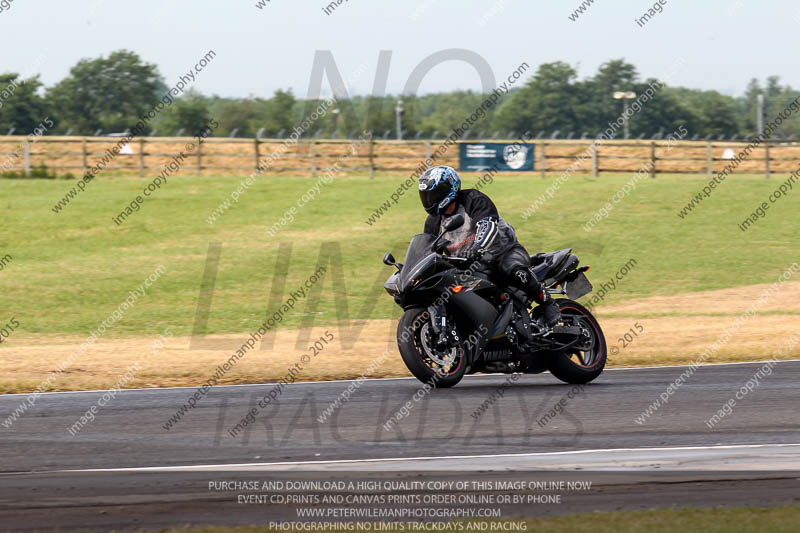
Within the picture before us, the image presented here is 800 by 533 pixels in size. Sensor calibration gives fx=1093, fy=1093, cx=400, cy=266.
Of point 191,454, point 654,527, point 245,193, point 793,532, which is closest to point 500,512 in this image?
point 654,527

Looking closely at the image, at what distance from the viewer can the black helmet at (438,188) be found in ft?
34.5

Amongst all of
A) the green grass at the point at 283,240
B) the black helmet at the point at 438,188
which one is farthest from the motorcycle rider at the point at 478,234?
the green grass at the point at 283,240

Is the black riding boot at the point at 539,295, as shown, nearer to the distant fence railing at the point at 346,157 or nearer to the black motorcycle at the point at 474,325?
the black motorcycle at the point at 474,325

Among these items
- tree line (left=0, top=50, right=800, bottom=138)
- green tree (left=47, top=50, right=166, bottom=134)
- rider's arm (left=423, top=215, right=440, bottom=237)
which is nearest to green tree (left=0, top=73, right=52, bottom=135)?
tree line (left=0, top=50, right=800, bottom=138)

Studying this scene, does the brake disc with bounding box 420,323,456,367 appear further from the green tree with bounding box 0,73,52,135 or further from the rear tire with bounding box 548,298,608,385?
the green tree with bounding box 0,73,52,135

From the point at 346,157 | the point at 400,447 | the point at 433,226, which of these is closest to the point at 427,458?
the point at 400,447

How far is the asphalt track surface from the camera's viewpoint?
600 centimetres

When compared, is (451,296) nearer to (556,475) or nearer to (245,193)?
(556,475)

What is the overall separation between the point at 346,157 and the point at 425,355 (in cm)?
3906

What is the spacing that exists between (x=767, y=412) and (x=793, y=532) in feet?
12.6

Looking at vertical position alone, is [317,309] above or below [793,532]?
below

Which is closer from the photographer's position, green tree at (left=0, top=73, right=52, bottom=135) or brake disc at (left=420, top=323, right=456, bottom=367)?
brake disc at (left=420, top=323, right=456, bottom=367)

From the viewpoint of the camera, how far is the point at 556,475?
654 cm

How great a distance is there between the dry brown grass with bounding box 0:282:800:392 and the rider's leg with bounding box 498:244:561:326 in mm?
2796
